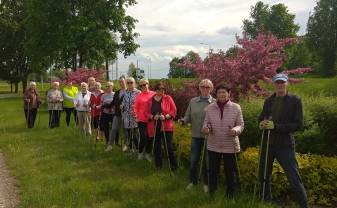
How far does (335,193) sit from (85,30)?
31.5 meters

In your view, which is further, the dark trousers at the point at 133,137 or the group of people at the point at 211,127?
the dark trousers at the point at 133,137

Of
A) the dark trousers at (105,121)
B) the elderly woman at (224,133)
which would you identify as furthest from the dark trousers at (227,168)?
the dark trousers at (105,121)

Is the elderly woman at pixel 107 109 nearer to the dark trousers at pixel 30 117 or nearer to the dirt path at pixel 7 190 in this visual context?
the dirt path at pixel 7 190

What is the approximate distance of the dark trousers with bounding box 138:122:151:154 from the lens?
11.1m

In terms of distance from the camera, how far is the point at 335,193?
8.24 meters

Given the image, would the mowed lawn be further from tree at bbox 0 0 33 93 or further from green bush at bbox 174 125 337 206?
tree at bbox 0 0 33 93

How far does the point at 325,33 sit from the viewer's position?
6512 centimetres

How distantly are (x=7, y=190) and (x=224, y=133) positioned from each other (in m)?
4.55

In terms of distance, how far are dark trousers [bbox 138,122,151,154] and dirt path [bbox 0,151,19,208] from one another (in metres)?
2.99

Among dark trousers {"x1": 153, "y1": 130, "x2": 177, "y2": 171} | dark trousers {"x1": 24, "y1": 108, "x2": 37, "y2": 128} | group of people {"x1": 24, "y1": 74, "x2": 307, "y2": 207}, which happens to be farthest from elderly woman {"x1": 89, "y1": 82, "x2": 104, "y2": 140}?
dark trousers {"x1": 24, "y1": 108, "x2": 37, "y2": 128}

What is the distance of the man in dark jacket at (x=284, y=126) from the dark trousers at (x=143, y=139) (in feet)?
14.1

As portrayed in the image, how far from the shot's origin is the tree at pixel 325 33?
212 ft

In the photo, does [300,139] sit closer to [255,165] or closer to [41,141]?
[255,165]

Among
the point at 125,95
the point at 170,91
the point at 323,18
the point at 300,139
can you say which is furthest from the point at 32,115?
the point at 323,18
